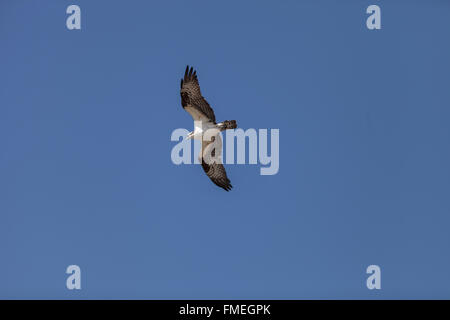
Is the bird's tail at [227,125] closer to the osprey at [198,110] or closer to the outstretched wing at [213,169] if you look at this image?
the osprey at [198,110]

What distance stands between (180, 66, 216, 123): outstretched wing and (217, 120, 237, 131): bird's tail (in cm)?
23

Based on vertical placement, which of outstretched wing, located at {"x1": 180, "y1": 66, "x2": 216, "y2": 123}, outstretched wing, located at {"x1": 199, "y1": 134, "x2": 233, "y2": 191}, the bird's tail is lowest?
outstretched wing, located at {"x1": 199, "y1": 134, "x2": 233, "y2": 191}

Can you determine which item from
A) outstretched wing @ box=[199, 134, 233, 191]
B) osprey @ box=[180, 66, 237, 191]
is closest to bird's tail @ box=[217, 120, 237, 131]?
osprey @ box=[180, 66, 237, 191]

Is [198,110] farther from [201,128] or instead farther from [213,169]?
[213,169]

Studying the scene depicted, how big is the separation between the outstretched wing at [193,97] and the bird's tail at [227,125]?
23cm

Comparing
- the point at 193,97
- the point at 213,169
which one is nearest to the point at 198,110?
the point at 193,97

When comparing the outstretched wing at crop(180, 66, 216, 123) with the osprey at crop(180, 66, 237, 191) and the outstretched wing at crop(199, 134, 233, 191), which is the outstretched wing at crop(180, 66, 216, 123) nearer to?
the osprey at crop(180, 66, 237, 191)

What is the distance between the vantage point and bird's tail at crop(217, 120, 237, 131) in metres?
11.4

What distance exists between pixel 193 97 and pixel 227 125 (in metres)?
0.73

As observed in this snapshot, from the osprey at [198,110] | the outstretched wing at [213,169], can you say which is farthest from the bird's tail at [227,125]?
the outstretched wing at [213,169]

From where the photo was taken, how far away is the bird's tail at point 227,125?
11383 millimetres
